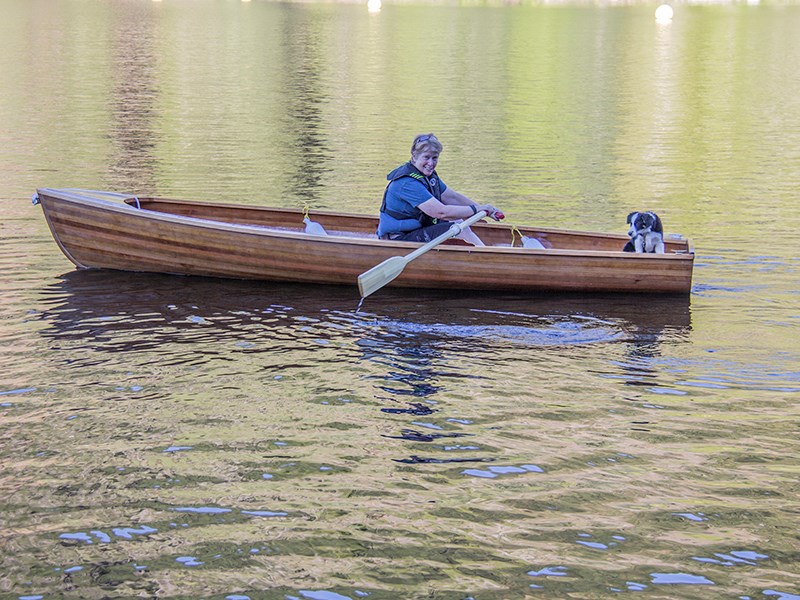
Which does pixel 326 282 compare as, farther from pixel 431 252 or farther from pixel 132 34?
pixel 132 34

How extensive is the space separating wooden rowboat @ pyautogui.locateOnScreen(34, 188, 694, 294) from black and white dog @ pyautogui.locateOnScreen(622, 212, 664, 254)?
23cm

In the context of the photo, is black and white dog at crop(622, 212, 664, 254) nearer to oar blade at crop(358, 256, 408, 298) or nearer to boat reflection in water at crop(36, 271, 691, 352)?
boat reflection in water at crop(36, 271, 691, 352)

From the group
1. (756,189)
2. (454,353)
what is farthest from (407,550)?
(756,189)

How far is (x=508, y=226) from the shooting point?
13469 millimetres

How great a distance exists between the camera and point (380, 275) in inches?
446

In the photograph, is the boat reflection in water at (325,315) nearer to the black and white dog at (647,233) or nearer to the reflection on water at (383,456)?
the reflection on water at (383,456)

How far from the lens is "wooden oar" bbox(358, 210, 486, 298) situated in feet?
36.3

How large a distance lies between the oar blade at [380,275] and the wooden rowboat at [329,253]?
639 mm

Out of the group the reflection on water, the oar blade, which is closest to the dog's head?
the reflection on water

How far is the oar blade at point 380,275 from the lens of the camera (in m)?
11.0

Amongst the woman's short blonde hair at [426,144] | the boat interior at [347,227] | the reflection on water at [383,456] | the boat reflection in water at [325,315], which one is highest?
the woman's short blonde hair at [426,144]

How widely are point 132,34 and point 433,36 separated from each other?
17312 millimetres

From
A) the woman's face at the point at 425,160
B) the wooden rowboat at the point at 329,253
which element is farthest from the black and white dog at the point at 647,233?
the woman's face at the point at 425,160

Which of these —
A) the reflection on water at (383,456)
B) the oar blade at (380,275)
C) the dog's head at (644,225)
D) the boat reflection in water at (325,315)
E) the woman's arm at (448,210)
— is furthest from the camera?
the dog's head at (644,225)
